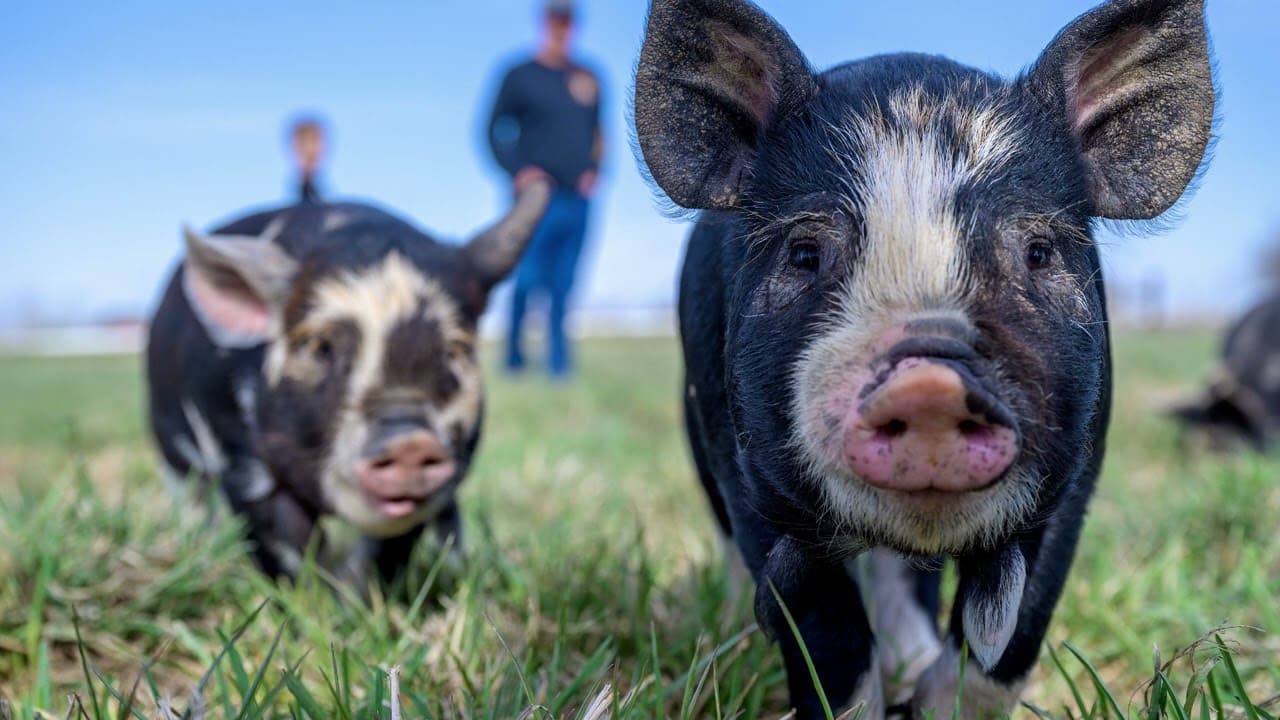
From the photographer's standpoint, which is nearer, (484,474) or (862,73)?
(862,73)

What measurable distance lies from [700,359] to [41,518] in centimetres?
217

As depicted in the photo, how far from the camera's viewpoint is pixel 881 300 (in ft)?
6.44

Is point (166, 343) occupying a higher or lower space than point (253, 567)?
higher

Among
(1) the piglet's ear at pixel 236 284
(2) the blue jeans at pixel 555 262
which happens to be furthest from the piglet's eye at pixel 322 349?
(2) the blue jeans at pixel 555 262

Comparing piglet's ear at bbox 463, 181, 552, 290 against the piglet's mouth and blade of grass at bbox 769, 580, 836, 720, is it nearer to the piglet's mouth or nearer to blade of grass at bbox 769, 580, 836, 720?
the piglet's mouth

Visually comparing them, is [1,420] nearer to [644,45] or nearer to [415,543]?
[415,543]

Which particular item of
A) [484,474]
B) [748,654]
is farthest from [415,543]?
[484,474]

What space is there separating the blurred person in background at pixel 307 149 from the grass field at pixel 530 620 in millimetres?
3098

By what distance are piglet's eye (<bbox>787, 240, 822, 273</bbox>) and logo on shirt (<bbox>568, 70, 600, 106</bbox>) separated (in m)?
7.14

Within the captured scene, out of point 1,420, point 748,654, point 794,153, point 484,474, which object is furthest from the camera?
point 1,420

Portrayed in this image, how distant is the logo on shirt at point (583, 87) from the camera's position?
9031 mm

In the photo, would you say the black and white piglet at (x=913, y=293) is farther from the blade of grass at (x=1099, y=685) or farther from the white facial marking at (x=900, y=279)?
the blade of grass at (x=1099, y=685)

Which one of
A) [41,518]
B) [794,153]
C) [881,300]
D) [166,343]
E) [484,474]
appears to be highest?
[794,153]

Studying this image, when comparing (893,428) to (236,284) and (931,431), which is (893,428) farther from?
(236,284)
